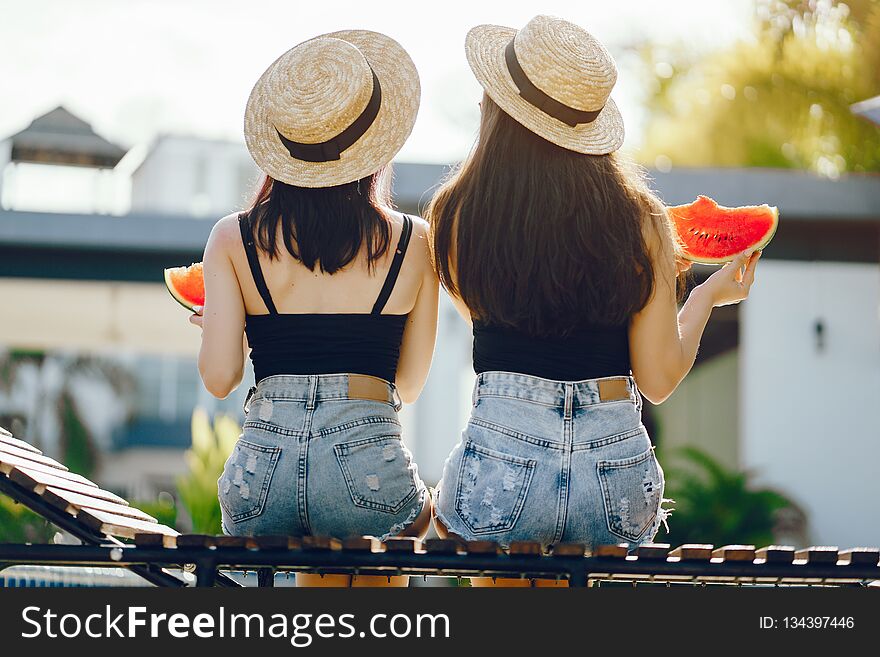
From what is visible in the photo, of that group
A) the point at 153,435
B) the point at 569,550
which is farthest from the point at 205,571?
the point at 153,435

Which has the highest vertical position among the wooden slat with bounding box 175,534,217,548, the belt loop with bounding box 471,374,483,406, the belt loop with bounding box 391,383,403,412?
the belt loop with bounding box 471,374,483,406

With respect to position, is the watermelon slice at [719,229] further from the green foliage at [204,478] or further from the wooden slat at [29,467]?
the green foliage at [204,478]

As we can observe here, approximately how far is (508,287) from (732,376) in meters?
15.3

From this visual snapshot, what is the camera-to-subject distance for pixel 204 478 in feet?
31.0

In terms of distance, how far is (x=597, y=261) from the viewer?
10.2ft

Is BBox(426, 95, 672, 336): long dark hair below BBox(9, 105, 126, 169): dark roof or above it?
below

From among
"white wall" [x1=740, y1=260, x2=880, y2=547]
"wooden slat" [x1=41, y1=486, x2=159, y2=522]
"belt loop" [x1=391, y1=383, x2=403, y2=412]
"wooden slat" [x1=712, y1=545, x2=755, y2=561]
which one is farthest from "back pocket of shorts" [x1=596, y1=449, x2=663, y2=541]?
"white wall" [x1=740, y1=260, x2=880, y2=547]

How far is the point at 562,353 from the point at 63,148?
499 inches

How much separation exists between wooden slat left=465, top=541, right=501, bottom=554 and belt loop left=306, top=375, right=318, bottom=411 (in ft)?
1.98

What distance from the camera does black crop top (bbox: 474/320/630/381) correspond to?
3.11 metres

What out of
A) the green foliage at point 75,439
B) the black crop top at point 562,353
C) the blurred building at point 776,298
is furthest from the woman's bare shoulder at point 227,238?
the green foliage at point 75,439

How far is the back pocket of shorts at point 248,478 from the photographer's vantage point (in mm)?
3092

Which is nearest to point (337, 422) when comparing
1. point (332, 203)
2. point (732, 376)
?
point (332, 203)

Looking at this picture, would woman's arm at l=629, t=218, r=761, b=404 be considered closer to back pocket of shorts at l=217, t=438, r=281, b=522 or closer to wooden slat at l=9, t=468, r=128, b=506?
back pocket of shorts at l=217, t=438, r=281, b=522
